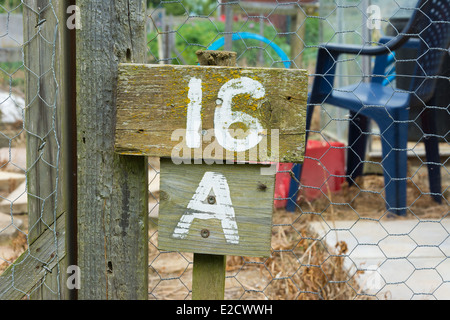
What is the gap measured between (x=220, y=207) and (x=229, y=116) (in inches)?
9.4

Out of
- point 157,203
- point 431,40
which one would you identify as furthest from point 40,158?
point 431,40

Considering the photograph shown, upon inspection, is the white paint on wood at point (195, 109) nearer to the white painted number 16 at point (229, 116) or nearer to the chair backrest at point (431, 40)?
the white painted number 16 at point (229, 116)

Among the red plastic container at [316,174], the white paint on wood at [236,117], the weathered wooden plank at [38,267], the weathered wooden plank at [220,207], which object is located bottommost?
the red plastic container at [316,174]

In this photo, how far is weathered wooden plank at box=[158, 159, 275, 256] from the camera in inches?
53.3

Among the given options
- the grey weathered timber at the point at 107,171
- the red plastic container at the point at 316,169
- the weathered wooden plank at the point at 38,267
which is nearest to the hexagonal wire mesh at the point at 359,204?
the red plastic container at the point at 316,169

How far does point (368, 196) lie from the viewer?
11.7 ft

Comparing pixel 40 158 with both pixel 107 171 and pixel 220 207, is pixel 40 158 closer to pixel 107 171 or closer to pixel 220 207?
pixel 107 171

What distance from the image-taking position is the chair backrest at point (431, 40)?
271 cm

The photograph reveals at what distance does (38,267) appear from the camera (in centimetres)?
157

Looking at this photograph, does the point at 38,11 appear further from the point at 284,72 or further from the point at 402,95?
the point at 402,95

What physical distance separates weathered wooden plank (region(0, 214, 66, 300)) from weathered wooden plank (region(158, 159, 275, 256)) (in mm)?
383

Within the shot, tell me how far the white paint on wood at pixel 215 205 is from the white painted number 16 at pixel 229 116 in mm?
107

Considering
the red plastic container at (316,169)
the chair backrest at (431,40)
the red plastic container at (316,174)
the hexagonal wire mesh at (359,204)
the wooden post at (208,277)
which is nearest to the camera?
the wooden post at (208,277)

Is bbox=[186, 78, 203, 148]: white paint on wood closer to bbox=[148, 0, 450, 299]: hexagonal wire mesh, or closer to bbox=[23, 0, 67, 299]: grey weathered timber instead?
bbox=[148, 0, 450, 299]: hexagonal wire mesh
